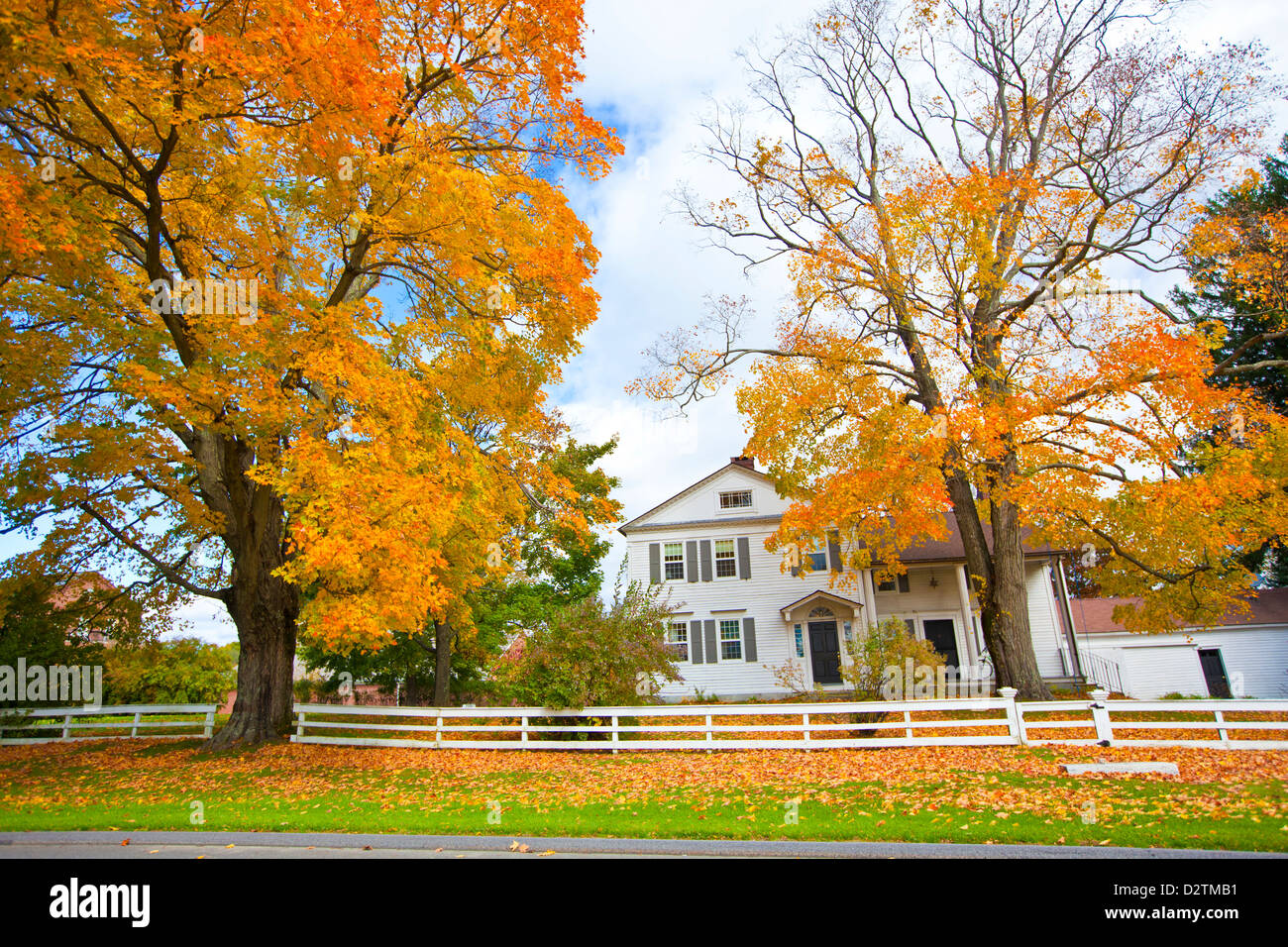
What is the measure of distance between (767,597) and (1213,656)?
17806mm

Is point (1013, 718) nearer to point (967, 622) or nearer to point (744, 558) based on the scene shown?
point (967, 622)

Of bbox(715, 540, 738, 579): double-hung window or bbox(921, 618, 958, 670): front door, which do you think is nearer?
bbox(921, 618, 958, 670): front door

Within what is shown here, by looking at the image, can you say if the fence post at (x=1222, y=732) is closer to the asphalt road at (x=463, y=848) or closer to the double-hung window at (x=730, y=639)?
the asphalt road at (x=463, y=848)

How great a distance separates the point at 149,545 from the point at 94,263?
750 cm

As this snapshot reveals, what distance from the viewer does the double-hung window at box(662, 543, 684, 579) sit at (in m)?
25.3

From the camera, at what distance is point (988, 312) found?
15969 mm

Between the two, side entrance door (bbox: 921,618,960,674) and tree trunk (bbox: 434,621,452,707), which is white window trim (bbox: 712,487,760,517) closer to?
side entrance door (bbox: 921,618,960,674)
